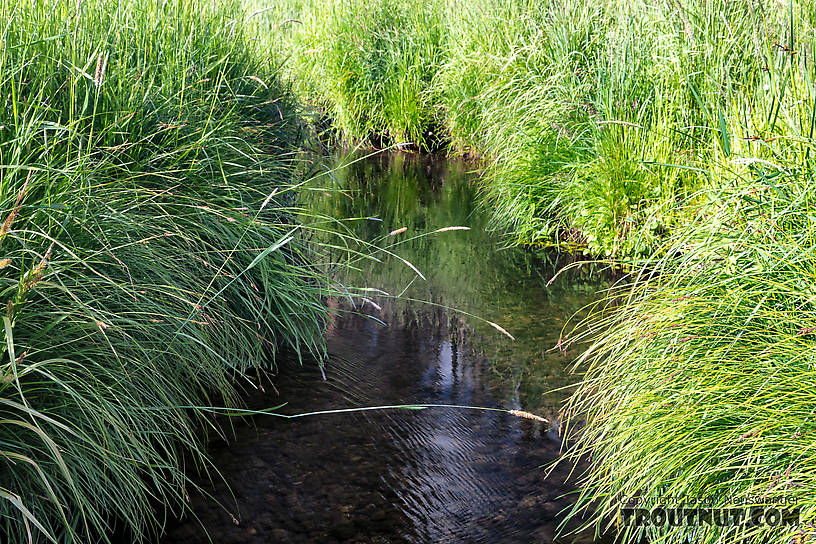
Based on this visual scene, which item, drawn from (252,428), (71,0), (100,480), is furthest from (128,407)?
(71,0)

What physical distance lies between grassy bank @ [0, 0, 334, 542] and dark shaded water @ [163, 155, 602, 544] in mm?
244

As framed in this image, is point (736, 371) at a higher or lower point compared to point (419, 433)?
higher

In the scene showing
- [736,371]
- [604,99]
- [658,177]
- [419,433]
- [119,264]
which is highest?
[604,99]

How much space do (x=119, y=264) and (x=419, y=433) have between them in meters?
1.42

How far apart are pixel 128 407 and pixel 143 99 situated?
1.45 meters

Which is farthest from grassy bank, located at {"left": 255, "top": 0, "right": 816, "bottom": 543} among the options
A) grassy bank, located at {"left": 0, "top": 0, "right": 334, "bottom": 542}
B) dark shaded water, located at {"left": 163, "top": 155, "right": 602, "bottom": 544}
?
grassy bank, located at {"left": 0, "top": 0, "right": 334, "bottom": 542}

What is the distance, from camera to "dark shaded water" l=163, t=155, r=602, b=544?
2500 millimetres

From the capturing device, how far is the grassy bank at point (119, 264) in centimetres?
199

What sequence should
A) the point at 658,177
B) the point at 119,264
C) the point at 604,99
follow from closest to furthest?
1. the point at 119,264
2. the point at 658,177
3. the point at 604,99

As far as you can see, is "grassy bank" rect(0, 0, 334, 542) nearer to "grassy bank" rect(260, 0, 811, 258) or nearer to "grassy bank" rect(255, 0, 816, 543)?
"grassy bank" rect(255, 0, 816, 543)

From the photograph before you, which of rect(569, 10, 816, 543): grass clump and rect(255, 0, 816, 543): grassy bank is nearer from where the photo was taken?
rect(569, 10, 816, 543): grass clump

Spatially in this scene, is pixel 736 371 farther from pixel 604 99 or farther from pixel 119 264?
pixel 604 99

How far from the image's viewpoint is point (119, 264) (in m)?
2.44

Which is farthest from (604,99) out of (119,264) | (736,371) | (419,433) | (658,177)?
(119,264)
